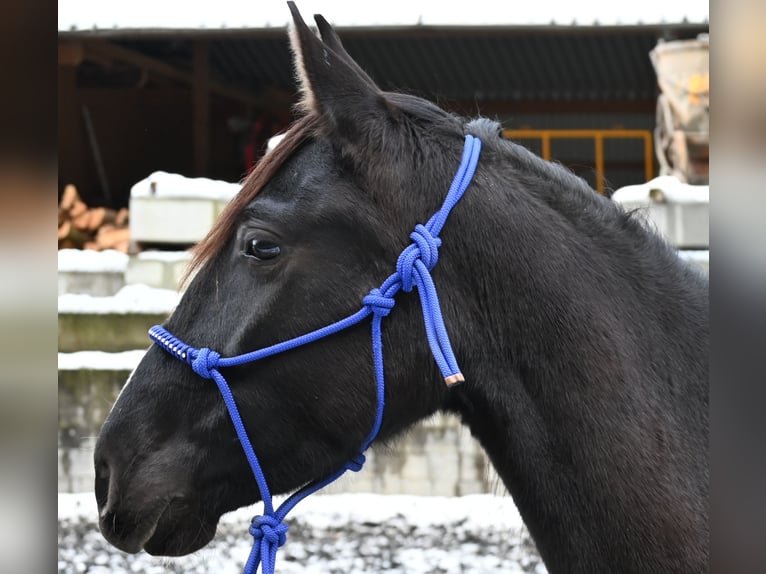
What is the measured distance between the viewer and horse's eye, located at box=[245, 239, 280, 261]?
63.5 inches

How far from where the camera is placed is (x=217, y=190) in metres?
5.29

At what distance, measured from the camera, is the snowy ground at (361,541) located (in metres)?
4.29

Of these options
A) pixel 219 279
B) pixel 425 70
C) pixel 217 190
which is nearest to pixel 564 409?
pixel 219 279

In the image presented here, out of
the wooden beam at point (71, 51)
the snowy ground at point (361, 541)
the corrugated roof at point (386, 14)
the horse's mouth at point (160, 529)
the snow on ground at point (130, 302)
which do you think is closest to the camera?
the horse's mouth at point (160, 529)

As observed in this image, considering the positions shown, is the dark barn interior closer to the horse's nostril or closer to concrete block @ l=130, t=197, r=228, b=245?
concrete block @ l=130, t=197, r=228, b=245

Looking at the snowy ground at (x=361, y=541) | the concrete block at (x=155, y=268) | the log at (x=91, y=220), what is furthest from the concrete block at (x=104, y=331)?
the log at (x=91, y=220)

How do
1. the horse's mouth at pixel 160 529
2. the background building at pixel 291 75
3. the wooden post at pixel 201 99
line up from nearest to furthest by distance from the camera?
the horse's mouth at pixel 160 529
the background building at pixel 291 75
the wooden post at pixel 201 99

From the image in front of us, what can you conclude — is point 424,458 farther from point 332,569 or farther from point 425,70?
point 425,70

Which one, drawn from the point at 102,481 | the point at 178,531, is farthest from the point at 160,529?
the point at 102,481

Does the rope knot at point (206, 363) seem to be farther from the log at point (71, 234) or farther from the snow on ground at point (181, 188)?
the log at point (71, 234)

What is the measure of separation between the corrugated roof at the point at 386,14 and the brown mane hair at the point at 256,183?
15.6 feet

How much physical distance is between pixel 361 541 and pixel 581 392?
3.28 metres

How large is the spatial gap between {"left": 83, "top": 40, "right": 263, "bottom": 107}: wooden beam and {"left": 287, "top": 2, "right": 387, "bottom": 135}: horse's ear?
6.50 m

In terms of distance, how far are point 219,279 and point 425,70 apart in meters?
7.69
